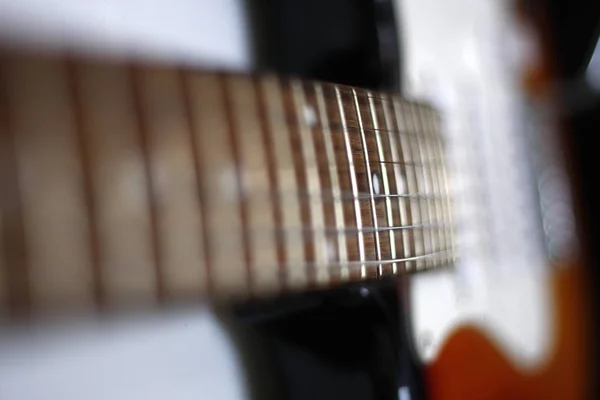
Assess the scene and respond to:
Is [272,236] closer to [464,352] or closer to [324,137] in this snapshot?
[324,137]

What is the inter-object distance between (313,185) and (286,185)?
20 millimetres

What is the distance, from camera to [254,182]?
26cm

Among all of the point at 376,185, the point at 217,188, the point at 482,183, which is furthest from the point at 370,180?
the point at 482,183

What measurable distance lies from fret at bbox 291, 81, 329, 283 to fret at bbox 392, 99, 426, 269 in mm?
101

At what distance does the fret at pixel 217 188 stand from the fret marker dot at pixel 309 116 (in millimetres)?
56

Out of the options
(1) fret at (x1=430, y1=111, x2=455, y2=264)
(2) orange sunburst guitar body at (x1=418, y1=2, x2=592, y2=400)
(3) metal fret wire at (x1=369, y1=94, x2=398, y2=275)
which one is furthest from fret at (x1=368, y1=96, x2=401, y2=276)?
(2) orange sunburst guitar body at (x1=418, y1=2, x2=592, y2=400)

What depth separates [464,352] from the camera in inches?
22.6

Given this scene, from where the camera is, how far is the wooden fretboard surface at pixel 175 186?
0.20 metres

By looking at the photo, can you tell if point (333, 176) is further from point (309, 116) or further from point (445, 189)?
point (445, 189)

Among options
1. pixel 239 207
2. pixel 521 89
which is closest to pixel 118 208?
pixel 239 207

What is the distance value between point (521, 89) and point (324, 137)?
1.70 feet

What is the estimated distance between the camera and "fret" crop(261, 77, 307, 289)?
27 centimetres

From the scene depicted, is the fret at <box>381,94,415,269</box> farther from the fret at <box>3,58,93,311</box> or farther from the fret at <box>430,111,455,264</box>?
the fret at <box>3,58,93,311</box>

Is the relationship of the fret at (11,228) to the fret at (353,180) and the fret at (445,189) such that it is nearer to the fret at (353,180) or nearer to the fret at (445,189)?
the fret at (353,180)
